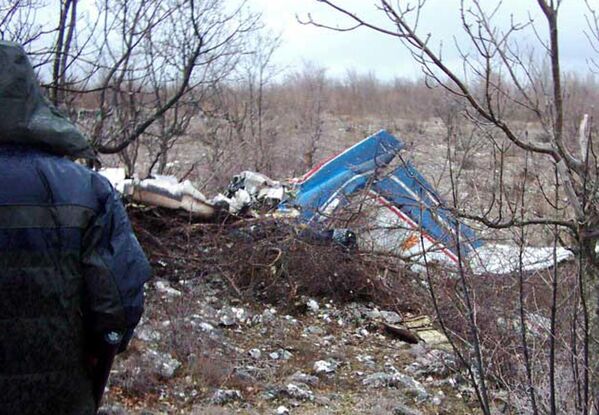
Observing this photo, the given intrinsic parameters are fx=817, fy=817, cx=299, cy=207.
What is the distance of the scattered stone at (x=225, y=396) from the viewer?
4.51m

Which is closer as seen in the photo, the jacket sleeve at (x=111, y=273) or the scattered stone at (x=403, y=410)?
the jacket sleeve at (x=111, y=273)

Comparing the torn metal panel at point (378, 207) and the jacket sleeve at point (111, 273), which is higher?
the jacket sleeve at point (111, 273)

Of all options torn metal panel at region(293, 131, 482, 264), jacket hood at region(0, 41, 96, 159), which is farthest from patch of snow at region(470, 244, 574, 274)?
jacket hood at region(0, 41, 96, 159)

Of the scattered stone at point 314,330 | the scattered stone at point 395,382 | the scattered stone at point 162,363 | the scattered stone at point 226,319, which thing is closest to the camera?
the scattered stone at point 162,363

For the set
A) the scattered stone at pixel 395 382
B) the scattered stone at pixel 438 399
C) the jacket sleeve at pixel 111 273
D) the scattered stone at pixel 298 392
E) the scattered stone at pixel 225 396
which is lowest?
the scattered stone at pixel 438 399

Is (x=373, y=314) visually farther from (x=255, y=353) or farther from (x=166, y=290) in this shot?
(x=166, y=290)

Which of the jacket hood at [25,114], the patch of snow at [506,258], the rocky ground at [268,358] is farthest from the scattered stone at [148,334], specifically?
the jacket hood at [25,114]

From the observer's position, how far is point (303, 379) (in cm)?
501

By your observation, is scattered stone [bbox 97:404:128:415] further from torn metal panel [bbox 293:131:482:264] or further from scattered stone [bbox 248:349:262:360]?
torn metal panel [bbox 293:131:482:264]

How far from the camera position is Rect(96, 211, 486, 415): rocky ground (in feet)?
14.9

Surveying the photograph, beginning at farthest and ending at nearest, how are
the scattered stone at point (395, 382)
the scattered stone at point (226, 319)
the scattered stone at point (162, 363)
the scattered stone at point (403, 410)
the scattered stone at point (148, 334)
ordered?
the scattered stone at point (226, 319) → the scattered stone at point (148, 334) → the scattered stone at point (395, 382) → the scattered stone at point (162, 363) → the scattered stone at point (403, 410)

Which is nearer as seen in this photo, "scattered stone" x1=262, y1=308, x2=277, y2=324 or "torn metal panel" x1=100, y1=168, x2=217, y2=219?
"scattered stone" x1=262, y1=308, x2=277, y2=324

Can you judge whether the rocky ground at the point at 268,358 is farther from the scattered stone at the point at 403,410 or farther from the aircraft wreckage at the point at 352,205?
the aircraft wreckage at the point at 352,205

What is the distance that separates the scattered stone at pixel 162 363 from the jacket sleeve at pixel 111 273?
7.47 feet
